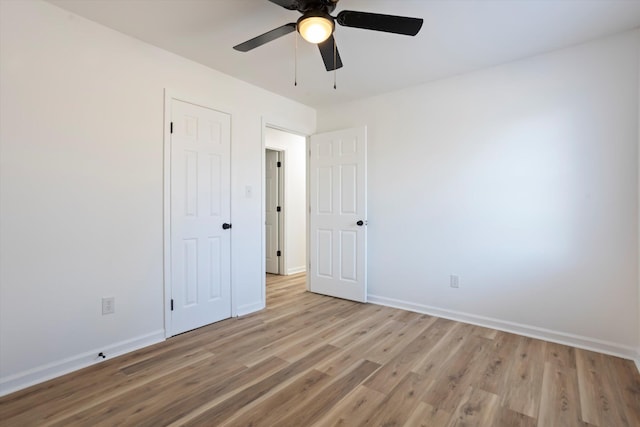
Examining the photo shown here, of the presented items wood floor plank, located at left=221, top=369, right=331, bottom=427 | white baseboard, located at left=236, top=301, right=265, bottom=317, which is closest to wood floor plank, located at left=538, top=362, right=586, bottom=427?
wood floor plank, located at left=221, top=369, right=331, bottom=427

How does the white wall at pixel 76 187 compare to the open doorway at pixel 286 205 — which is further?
the open doorway at pixel 286 205

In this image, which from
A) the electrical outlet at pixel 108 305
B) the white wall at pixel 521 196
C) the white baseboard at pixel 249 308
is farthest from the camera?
the white baseboard at pixel 249 308

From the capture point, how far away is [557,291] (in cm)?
273

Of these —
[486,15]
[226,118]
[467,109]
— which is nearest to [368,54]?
[486,15]

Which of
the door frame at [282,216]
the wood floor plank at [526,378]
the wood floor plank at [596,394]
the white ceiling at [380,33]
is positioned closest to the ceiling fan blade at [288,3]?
the white ceiling at [380,33]

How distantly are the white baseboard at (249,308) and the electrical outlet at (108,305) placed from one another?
1208 mm

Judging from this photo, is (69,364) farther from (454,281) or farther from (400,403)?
(454,281)

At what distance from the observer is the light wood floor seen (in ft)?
5.74

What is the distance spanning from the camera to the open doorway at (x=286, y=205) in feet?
17.8

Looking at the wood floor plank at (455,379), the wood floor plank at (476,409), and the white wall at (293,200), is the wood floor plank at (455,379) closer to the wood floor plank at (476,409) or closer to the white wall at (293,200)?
the wood floor plank at (476,409)

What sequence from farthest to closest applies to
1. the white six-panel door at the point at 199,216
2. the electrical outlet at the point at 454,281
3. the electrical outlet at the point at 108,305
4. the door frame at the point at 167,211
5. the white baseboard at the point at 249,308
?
1. the white baseboard at the point at 249,308
2. the electrical outlet at the point at 454,281
3. the white six-panel door at the point at 199,216
4. the door frame at the point at 167,211
5. the electrical outlet at the point at 108,305

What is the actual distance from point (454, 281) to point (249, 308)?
2.18m

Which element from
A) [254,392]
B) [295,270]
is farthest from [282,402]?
[295,270]

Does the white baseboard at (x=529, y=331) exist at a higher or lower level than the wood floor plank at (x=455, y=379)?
higher
